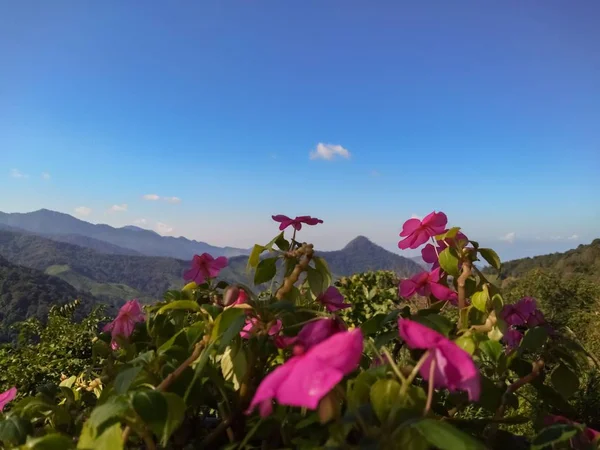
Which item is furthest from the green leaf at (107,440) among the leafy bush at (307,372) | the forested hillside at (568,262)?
the forested hillside at (568,262)

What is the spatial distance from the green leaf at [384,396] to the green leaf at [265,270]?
15.9 inches

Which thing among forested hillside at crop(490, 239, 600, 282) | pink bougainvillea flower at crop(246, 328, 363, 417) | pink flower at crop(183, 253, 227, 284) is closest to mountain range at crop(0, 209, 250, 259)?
forested hillside at crop(490, 239, 600, 282)

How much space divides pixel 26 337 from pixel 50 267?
97.7 m

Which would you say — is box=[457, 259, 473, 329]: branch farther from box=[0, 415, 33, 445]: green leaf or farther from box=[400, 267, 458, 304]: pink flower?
box=[0, 415, 33, 445]: green leaf

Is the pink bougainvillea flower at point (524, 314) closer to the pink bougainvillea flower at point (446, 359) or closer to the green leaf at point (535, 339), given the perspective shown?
the green leaf at point (535, 339)

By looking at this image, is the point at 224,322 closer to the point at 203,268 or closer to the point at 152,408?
the point at 152,408

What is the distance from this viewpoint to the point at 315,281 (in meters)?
0.82

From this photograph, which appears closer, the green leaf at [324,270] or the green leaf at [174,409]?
the green leaf at [174,409]

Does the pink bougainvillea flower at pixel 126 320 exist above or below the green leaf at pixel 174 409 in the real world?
above

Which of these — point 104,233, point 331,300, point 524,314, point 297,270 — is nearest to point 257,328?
point 297,270

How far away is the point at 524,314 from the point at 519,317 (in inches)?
0.6

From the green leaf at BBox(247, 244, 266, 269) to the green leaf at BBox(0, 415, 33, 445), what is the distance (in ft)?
1.37

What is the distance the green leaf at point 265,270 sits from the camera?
815 mm

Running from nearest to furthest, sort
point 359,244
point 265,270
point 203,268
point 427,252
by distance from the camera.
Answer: point 265,270, point 427,252, point 203,268, point 359,244
